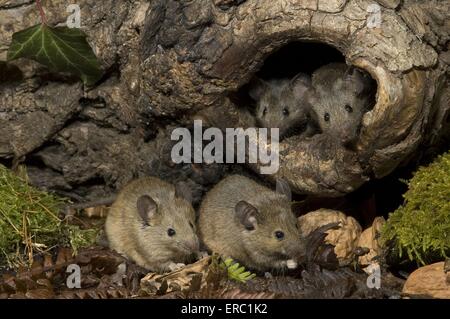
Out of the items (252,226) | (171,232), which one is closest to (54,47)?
(171,232)

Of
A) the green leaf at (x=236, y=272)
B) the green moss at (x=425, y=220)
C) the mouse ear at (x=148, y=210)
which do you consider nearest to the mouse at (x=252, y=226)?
the green leaf at (x=236, y=272)

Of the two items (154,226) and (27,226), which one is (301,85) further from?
(27,226)

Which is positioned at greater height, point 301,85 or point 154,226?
point 301,85

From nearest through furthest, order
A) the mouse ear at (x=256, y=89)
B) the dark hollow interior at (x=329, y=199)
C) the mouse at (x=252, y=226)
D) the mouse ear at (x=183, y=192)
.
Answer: the mouse at (x=252, y=226) < the mouse ear at (x=183, y=192) < the dark hollow interior at (x=329, y=199) < the mouse ear at (x=256, y=89)

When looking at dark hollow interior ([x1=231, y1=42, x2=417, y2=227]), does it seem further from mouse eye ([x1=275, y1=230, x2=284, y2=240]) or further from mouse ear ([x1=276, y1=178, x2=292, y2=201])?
mouse eye ([x1=275, y1=230, x2=284, y2=240])

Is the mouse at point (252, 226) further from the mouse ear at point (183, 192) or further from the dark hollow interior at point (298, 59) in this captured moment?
the dark hollow interior at point (298, 59)

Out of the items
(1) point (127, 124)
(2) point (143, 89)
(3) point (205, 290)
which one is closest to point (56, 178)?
(1) point (127, 124)

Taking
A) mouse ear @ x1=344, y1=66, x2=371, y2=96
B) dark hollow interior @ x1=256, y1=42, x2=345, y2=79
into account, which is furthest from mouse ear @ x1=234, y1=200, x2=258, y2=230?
dark hollow interior @ x1=256, y1=42, x2=345, y2=79
